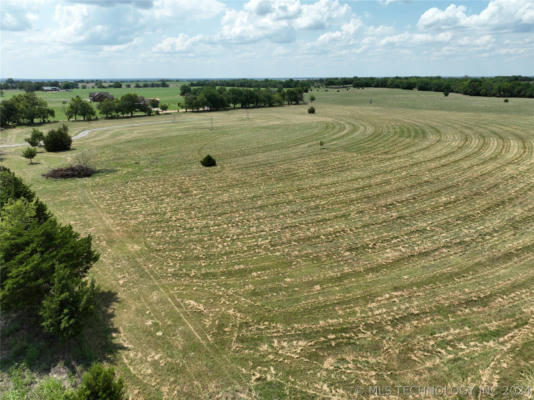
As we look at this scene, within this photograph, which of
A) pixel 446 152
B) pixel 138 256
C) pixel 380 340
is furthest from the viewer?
pixel 446 152

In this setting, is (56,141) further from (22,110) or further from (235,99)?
(235,99)

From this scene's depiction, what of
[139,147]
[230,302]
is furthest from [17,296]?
[139,147]

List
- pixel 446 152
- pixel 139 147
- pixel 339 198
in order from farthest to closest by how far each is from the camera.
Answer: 1. pixel 139 147
2. pixel 446 152
3. pixel 339 198

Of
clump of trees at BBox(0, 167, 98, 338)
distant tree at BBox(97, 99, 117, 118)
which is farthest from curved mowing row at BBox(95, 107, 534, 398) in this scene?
distant tree at BBox(97, 99, 117, 118)

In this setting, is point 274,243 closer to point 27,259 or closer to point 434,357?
point 434,357

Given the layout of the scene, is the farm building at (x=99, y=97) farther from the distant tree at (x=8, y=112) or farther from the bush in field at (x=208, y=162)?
the bush in field at (x=208, y=162)
